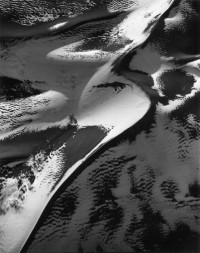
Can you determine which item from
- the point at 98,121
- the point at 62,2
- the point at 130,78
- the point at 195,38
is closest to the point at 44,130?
the point at 98,121

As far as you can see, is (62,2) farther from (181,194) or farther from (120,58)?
(181,194)

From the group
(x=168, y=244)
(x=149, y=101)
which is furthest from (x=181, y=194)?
(x=149, y=101)

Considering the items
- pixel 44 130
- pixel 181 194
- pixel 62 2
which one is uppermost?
pixel 62 2

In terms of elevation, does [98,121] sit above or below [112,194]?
above

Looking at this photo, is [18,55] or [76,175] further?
[18,55]

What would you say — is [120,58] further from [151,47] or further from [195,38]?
[195,38]

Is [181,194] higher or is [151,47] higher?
[151,47]
